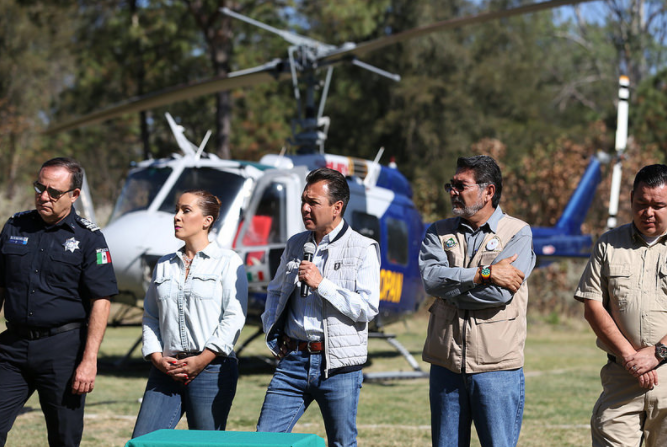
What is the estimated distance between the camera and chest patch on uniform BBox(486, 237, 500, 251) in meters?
3.88

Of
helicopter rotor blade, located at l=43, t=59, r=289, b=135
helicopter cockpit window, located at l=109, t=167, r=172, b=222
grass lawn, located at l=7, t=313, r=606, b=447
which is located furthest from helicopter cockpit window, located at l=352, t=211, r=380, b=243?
helicopter cockpit window, located at l=109, t=167, r=172, b=222

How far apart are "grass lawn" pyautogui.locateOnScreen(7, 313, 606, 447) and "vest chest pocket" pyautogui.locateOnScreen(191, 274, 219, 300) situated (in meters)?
2.65

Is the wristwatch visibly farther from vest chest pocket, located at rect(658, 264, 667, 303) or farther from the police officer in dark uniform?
the police officer in dark uniform

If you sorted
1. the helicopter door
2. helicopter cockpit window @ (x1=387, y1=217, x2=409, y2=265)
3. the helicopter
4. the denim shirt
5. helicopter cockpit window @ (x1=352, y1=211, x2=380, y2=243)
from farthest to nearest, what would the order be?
helicopter cockpit window @ (x1=387, y1=217, x2=409, y2=265) → helicopter cockpit window @ (x1=352, y1=211, x2=380, y2=243) → the helicopter door → the helicopter → the denim shirt

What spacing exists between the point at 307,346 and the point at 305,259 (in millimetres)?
401

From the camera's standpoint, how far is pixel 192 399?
3893mm

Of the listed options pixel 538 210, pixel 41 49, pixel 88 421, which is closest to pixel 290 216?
pixel 88 421

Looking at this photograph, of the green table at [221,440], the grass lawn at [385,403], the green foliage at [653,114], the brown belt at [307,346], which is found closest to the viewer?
the green table at [221,440]

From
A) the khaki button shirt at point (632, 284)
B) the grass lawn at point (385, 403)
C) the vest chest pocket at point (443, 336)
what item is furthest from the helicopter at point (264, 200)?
the vest chest pocket at point (443, 336)

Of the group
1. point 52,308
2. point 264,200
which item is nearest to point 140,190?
point 264,200

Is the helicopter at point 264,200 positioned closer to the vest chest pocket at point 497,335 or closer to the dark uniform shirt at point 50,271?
the dark uniform shirt at point 50,271

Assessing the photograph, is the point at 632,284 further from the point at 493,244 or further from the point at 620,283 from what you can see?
the point at 493,244

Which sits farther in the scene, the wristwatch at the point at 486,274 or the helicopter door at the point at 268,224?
the helicopter door at the point at 268,224

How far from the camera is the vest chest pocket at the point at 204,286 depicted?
3.94 meters
